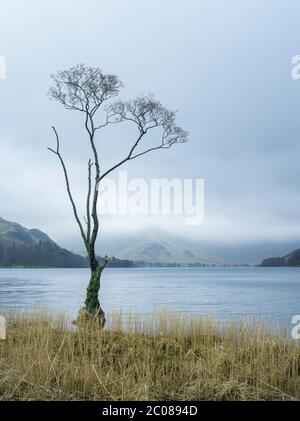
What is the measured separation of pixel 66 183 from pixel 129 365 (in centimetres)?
671

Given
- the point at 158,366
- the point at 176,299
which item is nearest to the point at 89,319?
the point at 158,366

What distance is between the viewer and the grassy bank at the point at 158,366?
7.67m

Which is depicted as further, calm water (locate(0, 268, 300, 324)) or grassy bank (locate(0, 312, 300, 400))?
calm water (locate(0, 268, 300, 324))

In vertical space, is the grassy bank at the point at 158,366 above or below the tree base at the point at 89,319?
below

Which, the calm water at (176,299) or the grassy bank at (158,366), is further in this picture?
the calm water at (176,299)

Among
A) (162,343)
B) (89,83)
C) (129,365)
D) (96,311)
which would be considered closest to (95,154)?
(89,83)

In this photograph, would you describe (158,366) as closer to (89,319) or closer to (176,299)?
(89,319)

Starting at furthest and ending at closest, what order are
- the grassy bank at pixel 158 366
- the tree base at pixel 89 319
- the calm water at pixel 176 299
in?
the calm water at pixel 176 299, the tree base at pixel 89 319, the grassy bank at pixel 158 366

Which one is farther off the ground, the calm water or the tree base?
the tree base

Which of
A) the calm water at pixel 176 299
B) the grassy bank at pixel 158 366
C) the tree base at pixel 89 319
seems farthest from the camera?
the calm water at pixel 176 299

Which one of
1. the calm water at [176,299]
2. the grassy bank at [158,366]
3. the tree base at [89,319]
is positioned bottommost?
the calm water at [176,299]

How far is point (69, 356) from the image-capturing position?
372 inches

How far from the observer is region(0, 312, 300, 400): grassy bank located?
302 inches
